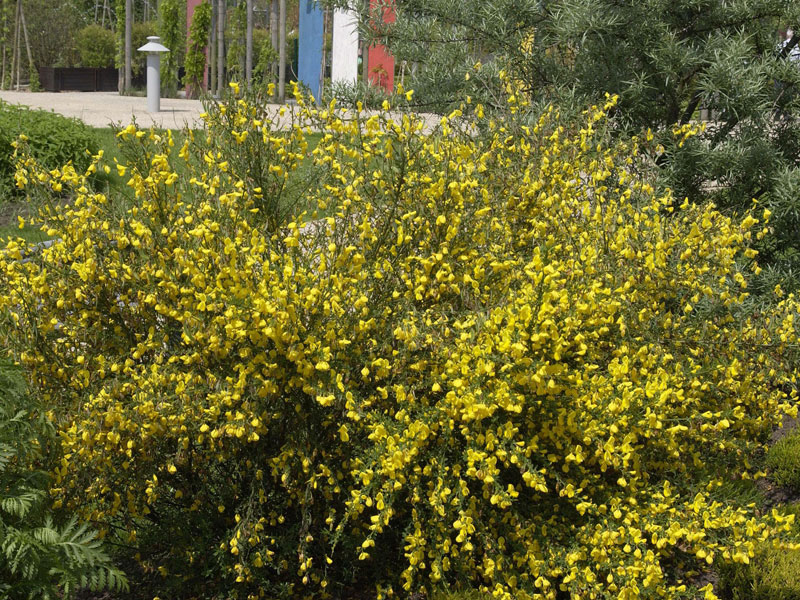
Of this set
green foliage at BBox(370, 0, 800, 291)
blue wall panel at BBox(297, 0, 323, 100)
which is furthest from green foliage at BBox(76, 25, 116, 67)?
green foliage at BBox(370, 0, 800, 291)

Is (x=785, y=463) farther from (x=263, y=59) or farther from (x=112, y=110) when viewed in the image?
(x=263, y=59)

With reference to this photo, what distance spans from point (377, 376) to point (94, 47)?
3498 cm

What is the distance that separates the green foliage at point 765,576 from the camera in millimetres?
3273

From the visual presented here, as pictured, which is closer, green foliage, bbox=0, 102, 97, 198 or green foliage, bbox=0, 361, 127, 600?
green foliage, bbox=0, 361, 127, 600

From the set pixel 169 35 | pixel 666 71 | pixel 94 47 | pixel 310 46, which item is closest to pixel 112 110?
pixel 169 35

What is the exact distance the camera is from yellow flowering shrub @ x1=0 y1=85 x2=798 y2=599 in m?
2.96

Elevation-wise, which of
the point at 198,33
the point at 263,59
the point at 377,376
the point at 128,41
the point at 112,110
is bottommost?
the point at 377,376

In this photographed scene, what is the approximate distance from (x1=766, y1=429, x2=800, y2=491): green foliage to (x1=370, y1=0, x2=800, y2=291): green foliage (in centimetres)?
126

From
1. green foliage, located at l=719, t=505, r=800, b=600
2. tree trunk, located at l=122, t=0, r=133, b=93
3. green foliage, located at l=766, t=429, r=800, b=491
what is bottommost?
green foliage, located at l=719, t=505, r=800, b=600

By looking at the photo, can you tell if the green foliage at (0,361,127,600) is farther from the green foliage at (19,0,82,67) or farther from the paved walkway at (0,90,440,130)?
the green foliage at (19,0,82,67)

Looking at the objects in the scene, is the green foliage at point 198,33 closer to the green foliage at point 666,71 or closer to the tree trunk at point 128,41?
the tree trunk at point 128,41

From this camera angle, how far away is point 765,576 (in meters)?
3.31

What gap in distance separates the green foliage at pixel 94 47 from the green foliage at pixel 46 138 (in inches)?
979

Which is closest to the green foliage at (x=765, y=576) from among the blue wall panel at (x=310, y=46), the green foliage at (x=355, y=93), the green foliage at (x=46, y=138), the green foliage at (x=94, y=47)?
the green foliage at (x=355, y=93)
